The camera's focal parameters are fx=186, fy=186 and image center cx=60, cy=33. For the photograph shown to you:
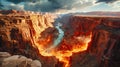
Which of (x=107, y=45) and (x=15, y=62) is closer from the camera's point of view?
(x=15, y=62)

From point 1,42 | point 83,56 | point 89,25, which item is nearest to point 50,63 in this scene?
point 83,56

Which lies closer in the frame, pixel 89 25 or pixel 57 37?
pixel 89 25

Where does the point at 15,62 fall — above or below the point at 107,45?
above

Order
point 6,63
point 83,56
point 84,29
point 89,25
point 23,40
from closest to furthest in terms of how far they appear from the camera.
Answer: point 6,63
point 83,56
point 23,40
point 89,25
point 84,29

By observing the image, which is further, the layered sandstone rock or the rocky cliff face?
the rocky cliff face

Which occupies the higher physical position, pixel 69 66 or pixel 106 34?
pixel 106 34

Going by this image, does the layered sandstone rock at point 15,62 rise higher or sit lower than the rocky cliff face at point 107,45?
higher

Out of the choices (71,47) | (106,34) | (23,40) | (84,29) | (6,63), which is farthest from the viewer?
(84,29)

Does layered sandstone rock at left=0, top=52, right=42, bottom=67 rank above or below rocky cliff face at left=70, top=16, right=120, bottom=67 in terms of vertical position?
above

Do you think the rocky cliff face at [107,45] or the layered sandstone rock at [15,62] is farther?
the rocky cliff face at [107,45]

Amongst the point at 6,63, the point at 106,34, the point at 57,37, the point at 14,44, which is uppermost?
the point at 6,63

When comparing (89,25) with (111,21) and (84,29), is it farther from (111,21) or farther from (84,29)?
(111,21)
